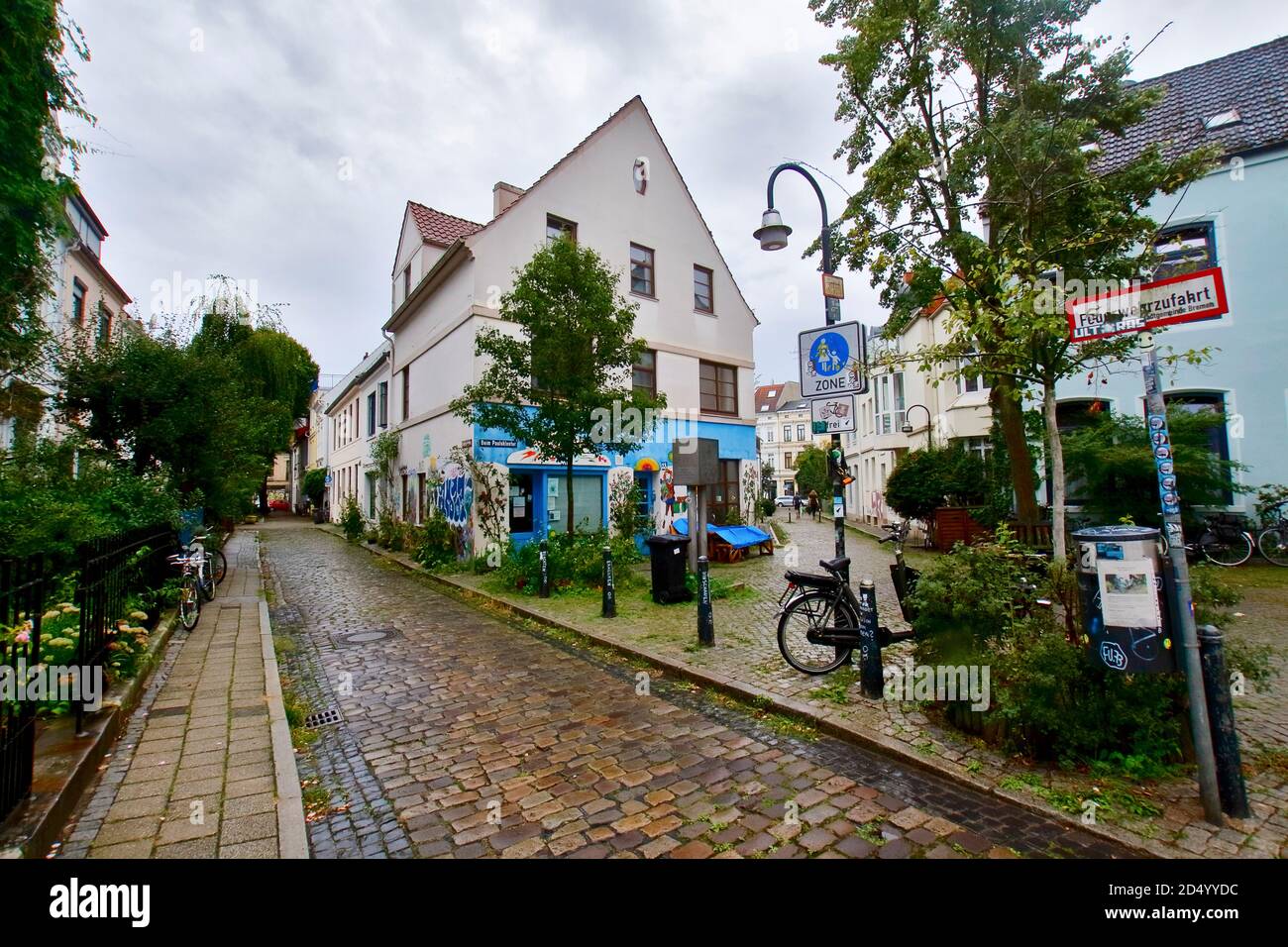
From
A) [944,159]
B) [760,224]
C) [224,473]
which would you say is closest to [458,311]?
[224,473]

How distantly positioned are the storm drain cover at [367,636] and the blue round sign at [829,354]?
646 centimetres

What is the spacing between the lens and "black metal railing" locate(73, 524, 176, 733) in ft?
14.9

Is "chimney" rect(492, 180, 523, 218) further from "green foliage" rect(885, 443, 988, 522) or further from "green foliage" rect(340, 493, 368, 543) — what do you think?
"green foliage" rect(885, 443, 988, 522)

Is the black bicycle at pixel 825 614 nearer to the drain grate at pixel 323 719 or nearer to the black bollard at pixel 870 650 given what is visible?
the black bollard at pixel 870 650

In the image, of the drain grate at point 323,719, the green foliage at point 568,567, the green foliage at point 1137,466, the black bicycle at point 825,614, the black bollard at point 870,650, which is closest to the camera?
the drain grate at point 323,719

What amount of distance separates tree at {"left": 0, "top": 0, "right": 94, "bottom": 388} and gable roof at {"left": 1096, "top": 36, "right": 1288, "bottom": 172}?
18095mm

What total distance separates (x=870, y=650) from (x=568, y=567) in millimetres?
6934

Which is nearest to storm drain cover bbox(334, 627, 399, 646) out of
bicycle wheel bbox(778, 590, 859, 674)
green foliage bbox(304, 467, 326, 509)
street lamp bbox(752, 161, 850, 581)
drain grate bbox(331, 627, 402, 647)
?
drain grate bbox(331, 627, 402, 647)

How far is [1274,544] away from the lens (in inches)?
464

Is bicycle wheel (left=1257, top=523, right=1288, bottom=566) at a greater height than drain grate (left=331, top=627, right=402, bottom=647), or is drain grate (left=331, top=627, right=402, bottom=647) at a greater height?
bicycle wheel (left=1257, top=523, right=1288, bottom=566)

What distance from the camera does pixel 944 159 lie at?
9781mm

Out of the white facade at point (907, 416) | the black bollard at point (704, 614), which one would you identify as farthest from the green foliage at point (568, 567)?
the white facade at point (907, 416)

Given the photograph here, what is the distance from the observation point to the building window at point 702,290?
1909 centimetres
